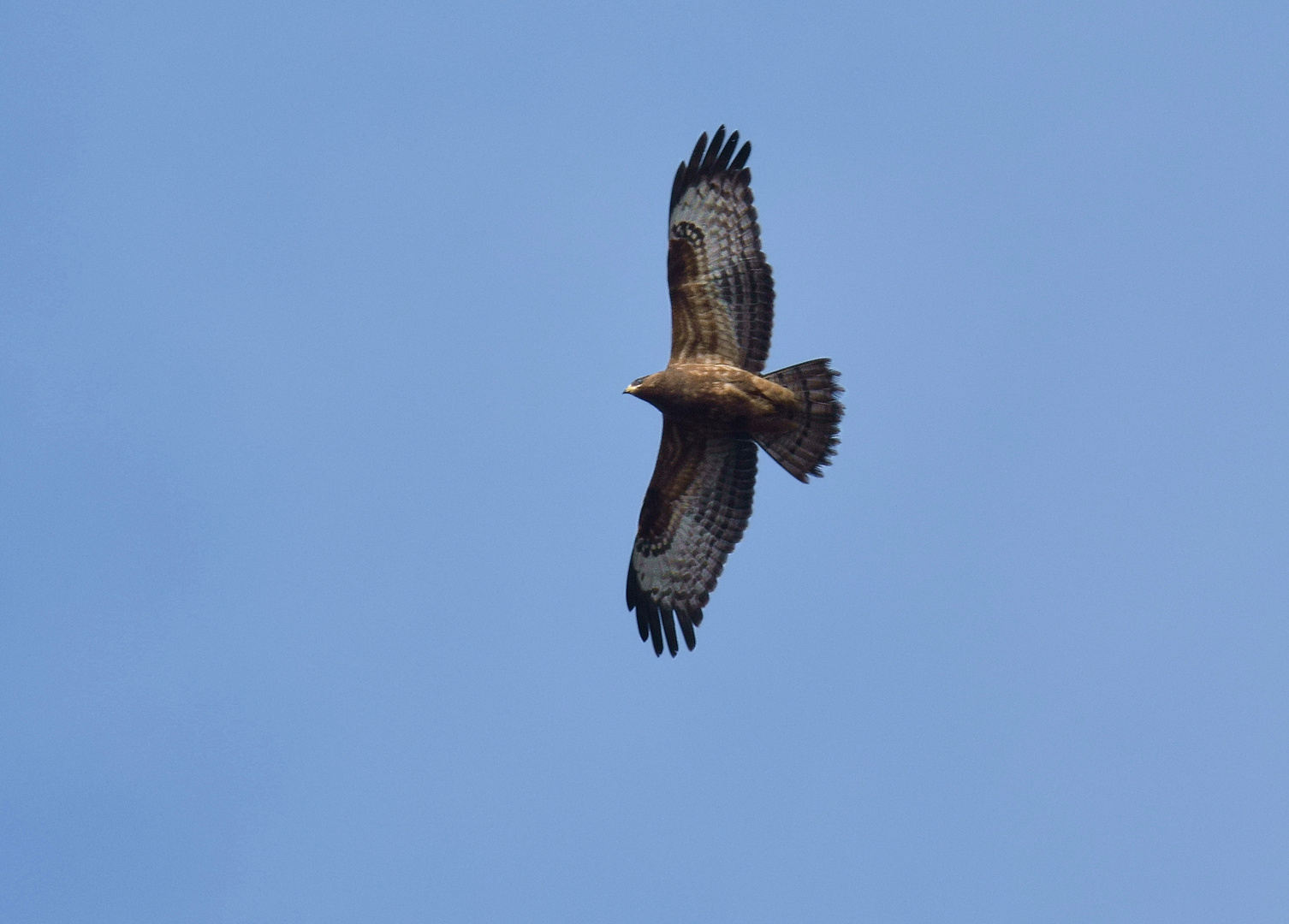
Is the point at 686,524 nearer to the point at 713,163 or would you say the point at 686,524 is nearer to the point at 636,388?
the point at 636,388

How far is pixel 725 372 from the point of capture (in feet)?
47.0

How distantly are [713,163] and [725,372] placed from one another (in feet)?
7.28

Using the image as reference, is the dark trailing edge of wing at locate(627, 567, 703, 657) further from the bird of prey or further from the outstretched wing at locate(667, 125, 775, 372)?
the outstretched wing at locate(667, 125, 775, 372)

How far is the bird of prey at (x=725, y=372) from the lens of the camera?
1434cm

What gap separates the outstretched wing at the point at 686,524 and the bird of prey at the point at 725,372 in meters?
0.02

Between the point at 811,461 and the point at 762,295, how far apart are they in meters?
1.72

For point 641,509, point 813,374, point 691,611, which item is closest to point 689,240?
point 813,374

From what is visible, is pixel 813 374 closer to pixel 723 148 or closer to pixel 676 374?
pixel 676 374

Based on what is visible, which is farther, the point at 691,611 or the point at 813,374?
the point at 691,611

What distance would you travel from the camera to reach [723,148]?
48.6 ft

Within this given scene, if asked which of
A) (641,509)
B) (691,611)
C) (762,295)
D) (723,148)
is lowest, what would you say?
(691,611)

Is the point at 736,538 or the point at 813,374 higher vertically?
the point at 813,374

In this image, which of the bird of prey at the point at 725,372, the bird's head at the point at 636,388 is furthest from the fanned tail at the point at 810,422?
the bird's head at the point at 636,388

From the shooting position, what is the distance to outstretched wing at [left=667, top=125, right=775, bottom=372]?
47.5 feet
